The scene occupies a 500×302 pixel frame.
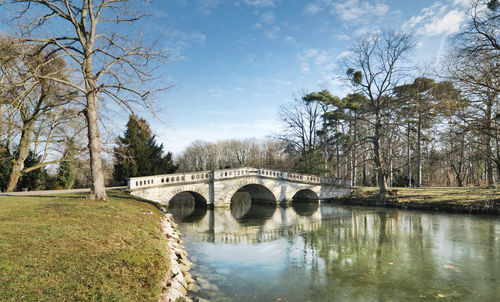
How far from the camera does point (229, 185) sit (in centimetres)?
2267

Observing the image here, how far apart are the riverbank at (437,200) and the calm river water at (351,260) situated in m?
1.17

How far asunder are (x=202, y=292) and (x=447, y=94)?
11.1 metres

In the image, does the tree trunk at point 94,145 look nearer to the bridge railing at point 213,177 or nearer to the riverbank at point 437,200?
the bridge railing at point 213,177

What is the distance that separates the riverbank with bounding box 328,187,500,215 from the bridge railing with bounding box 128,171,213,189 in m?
12.6

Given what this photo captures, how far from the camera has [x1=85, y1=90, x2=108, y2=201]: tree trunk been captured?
11.3 metres

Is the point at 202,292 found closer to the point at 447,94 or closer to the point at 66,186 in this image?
the point at 447,94

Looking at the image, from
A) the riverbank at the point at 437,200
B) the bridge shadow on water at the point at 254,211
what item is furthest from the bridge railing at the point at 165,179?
the riverbank at the point at 437,200

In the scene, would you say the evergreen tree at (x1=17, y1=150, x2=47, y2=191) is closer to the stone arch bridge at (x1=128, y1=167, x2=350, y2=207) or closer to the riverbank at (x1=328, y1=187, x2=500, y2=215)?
the stone arch bridge at (x1=128, y1=167, x2=350, y2=207)

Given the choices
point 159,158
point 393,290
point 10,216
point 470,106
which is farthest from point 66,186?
point 470,106

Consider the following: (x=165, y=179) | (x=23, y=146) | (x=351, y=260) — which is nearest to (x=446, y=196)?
(x=351, y=260)

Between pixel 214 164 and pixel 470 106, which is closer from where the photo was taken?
pixel 470 106

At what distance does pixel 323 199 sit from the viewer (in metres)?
26.7

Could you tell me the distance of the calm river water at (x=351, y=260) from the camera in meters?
6.25

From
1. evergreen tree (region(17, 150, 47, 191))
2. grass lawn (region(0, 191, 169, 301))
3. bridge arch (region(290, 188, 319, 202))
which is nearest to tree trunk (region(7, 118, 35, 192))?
evergreen tree (region(17, 150, 47, 191))
